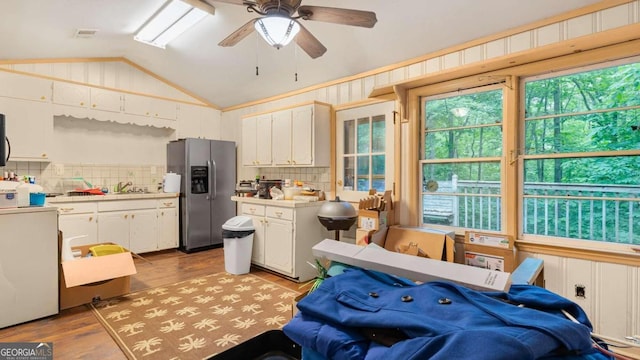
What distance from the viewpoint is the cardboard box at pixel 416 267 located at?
92 centimetres

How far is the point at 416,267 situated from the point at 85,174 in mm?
5093

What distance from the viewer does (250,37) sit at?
371 cm

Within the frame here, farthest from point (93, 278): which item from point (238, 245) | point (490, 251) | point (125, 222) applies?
point (490, 251)

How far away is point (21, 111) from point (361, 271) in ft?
15.7

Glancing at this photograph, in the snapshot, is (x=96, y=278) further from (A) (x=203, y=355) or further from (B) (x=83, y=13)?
(B) (x=83, y=13)

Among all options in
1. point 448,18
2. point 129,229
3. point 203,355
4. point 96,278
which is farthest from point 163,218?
point 448,18

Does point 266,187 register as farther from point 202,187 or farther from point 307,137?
point 202,187

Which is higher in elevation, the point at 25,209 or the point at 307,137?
the point at 307,137

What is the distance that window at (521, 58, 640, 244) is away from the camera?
7.48ft

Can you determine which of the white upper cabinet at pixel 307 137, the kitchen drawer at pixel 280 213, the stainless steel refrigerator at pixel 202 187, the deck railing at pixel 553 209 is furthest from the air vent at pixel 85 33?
the deck railing at pixel 553 209

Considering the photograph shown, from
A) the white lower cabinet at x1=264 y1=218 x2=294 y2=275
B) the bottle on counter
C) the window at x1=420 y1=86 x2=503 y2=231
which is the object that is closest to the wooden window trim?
the window at x1=420 y1=86 x2=503 y2=231

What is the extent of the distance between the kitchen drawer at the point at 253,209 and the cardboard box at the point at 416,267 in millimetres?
2796

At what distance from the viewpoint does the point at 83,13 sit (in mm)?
3289

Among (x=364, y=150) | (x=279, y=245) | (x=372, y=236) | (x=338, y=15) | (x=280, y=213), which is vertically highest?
(x=338, y=15)
